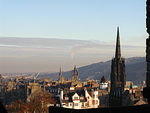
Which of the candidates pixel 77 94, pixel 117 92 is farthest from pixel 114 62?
pixel 77 94

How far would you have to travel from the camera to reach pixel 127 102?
348 ft

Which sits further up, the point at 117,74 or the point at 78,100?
the point at 117,74

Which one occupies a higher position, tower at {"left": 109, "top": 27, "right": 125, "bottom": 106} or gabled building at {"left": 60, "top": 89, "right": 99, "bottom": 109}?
tower at {"left": 109, "top": 27, "right": 125, "bottom": 106}

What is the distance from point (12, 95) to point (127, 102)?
51.1 meters

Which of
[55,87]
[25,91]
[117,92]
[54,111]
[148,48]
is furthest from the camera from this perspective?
[55,87]

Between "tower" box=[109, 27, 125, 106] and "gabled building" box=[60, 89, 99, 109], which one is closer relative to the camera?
"tower" box=[109, 27, 125, 106]

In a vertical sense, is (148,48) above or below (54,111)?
above

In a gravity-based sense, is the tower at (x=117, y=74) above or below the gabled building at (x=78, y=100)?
above

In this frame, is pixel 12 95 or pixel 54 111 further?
pixel 12 95

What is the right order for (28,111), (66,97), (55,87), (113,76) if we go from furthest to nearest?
(55,87) < (66,97) < (113,76) < (28,111)

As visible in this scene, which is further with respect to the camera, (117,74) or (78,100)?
(78,100)

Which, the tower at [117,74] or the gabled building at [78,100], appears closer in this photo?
the tower at [117,74]

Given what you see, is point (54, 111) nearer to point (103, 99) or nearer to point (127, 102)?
point (127, 102)

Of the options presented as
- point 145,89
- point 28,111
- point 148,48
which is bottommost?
point 28,111
